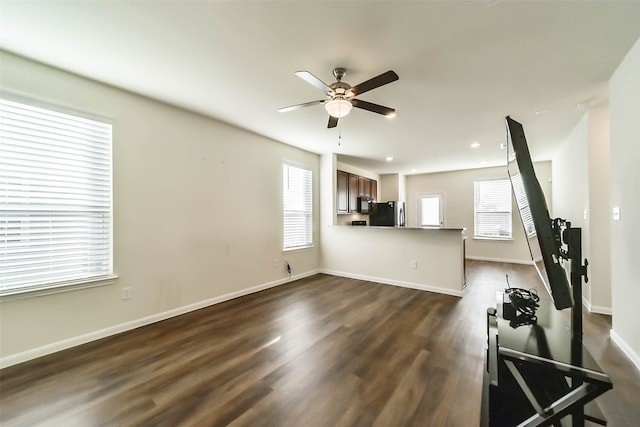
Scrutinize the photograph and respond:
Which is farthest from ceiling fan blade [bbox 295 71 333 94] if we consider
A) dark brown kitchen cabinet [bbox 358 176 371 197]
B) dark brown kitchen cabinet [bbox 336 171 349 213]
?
dark brown kitchen cabinet [bbox 358 176 371 197]

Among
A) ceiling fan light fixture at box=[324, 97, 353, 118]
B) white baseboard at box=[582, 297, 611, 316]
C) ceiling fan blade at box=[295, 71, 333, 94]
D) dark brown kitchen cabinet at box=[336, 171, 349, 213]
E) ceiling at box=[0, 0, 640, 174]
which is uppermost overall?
ceiling at box=[0, 0, 640, 174]

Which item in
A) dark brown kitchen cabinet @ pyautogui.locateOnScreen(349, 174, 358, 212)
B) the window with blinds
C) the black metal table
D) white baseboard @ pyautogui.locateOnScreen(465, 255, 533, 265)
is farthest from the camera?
white baseboard @ pyautogui.locateOnScreen(465, 255, 533, 265)

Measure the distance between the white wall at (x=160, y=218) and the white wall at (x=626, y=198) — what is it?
4151mm

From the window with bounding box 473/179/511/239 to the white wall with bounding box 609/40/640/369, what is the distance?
470 cm

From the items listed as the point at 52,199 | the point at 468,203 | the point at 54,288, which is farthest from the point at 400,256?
the point at 52,199

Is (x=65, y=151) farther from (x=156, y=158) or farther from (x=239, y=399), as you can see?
(x=239, y=399)

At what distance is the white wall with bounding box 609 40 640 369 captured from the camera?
2.04m

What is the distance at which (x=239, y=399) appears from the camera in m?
1.69

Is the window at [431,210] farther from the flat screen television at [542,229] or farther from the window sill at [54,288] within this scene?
the window sill at [54,288]

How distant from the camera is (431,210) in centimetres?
785

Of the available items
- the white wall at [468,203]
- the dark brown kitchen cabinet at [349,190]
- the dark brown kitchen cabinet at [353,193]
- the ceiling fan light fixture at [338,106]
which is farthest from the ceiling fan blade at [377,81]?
the white wall at [468,203]

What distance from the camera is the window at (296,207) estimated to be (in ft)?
15.5

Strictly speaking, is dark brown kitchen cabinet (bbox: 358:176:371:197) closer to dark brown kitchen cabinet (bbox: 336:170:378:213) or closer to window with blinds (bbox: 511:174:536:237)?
dark brown kitchen cabinet (bbox: 336:170:378:213)

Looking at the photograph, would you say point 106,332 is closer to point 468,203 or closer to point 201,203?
point 201,203
